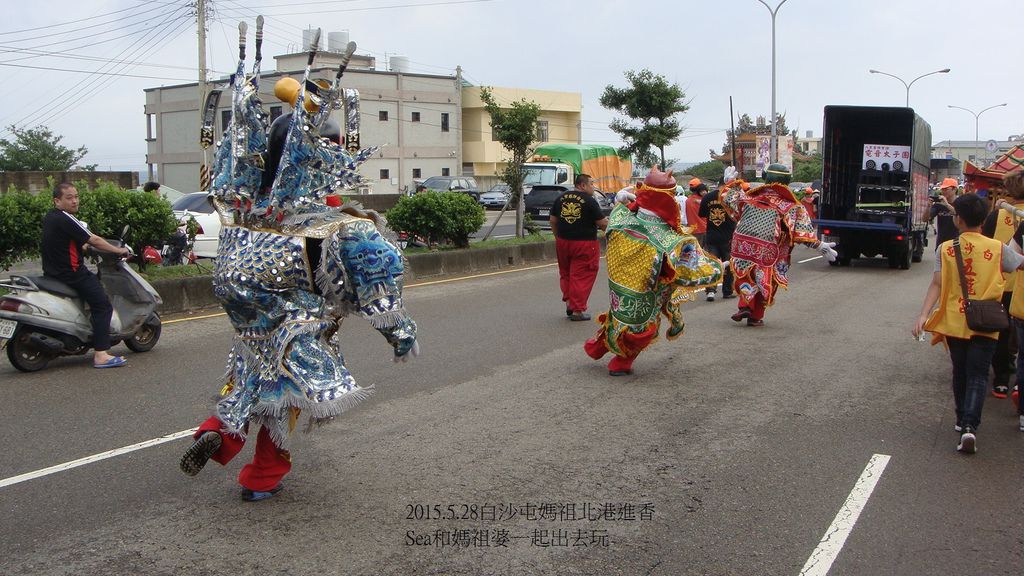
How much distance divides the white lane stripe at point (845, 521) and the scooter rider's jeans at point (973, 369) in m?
0.60

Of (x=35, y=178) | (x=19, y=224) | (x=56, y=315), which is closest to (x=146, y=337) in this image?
(x=56, y=315)

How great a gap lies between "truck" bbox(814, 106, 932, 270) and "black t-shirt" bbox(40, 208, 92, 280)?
15.2 meters

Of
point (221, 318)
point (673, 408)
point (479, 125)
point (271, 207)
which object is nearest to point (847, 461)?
point (673, 408)

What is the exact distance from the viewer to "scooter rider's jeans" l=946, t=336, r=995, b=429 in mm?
5738

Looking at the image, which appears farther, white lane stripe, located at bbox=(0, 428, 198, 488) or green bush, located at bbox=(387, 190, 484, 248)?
green bush, located at bbox=(387, 190, 484, 248)

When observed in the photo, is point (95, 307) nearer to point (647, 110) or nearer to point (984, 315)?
point (984, 315)

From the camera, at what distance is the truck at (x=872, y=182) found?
61.0ft

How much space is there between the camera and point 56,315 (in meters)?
7.82

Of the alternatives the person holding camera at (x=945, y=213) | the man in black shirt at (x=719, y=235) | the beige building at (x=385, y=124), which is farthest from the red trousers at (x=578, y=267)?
the beige building at (x=385, y=124)

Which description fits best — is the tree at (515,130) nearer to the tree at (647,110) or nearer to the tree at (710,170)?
the tree at (647,110)

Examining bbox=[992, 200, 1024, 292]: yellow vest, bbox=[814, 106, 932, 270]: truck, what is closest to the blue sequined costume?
Result: bbox=[992, 200, 1024, 292]: yellow vest

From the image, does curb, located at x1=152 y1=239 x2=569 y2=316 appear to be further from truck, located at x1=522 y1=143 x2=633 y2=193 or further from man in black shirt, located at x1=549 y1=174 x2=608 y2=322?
truck, located at x1=522 y1=143 x2=633 y2=193

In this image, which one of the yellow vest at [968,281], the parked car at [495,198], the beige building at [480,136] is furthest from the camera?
the beige building at [480,136]

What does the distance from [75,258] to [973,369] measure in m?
7.01
